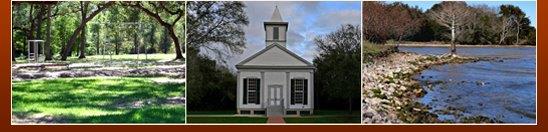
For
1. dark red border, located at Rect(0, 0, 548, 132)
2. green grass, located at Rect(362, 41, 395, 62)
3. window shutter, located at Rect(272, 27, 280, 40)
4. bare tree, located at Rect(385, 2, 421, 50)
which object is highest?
bare tree, located at Rect(385, 2, 421, 50)

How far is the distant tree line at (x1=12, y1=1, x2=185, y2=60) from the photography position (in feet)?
64.8

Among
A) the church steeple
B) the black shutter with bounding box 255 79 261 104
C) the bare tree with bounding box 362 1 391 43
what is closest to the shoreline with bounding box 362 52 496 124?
the bare tree with bounding box 362 1 391 43

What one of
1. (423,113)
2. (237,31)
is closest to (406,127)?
(423,113)

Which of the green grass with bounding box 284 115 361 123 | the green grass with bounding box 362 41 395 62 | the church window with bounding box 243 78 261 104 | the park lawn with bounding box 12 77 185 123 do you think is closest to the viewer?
the park lawn with bounding box 12 77 185 123

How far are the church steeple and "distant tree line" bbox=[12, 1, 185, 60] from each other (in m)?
1.92

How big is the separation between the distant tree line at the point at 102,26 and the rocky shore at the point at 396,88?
14.3 ft

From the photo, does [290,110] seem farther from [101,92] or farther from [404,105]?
[101,92]

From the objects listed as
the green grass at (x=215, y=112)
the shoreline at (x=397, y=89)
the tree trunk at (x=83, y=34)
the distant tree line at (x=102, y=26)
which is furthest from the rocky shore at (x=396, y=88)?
the tree trunk at (x=83, y=34)

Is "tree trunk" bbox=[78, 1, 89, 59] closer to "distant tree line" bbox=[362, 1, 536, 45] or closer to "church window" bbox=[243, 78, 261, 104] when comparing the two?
"church window" bbox=[243, 78, 261, 104]

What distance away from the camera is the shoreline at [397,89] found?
19.7 m

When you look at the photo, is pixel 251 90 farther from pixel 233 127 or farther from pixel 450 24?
pixel 450 24

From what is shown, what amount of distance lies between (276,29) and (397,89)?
307 centimetres

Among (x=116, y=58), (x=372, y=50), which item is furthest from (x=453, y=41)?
(x=116, y=58)

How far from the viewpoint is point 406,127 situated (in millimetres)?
19469
